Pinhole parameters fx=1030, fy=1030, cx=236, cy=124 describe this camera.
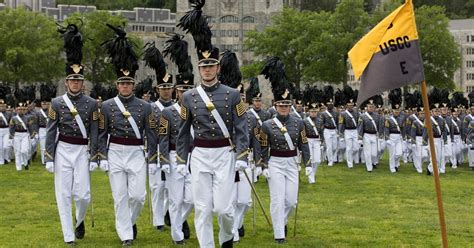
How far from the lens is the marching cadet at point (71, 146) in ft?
46.1

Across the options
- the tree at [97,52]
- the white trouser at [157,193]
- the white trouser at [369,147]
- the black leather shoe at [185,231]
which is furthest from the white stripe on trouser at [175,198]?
the tree at [97,52]

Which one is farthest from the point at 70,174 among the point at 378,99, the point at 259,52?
the point at 259,52

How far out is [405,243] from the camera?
14602mm

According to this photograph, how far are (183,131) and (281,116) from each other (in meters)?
2.99

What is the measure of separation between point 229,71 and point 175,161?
1.72 meters

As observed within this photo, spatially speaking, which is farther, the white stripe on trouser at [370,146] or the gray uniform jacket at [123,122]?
the white stripe on trouser at [370,146]

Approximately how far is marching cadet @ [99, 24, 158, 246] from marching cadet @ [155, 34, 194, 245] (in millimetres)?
208

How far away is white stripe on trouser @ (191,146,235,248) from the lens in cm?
1198

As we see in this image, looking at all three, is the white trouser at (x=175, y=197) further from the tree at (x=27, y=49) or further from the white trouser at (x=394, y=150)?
the tree at (x=27, y=49)

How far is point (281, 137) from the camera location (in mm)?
14867

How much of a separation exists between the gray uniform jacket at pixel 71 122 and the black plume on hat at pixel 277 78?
2697 mm

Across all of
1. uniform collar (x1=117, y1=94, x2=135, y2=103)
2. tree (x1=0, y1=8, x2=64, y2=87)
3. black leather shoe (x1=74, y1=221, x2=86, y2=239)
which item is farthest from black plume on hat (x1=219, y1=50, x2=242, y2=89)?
tree (x1=0, y1=8, x2=64, y2=87)

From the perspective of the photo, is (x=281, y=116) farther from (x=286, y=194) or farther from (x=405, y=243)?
(x=405, y=243)

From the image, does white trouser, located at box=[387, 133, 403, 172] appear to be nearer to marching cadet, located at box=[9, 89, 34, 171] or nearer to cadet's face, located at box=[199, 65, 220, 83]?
marching cadet, located at box=[9, 89, 34, 171]
